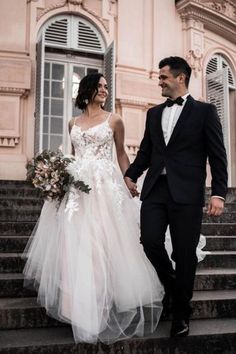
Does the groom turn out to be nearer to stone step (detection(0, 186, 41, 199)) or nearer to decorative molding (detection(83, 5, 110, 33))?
stone step (detection(0, 186, 41, 199))

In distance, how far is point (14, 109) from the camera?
8.13 m

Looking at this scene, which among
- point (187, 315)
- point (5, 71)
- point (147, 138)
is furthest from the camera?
point (5, 71)

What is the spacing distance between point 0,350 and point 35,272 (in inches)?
30.7

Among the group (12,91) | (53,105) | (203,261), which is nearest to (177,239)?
(203,261)

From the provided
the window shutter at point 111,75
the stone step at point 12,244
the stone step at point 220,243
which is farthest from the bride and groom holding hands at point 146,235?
the window shutter at point 111,75

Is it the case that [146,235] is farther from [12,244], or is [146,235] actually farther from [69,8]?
Result: [69,8]

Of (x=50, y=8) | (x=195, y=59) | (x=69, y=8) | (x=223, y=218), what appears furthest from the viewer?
(x=195, y=59)

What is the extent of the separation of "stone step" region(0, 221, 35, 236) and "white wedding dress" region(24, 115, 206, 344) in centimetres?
121

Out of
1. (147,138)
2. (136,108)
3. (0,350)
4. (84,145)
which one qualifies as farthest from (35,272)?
(136,108)

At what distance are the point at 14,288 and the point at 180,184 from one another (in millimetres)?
1602

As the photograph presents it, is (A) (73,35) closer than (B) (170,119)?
No

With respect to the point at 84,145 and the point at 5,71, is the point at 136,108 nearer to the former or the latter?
the point at 5,71

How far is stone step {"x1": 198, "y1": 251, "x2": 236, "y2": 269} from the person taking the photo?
4.40 m

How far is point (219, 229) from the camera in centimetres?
543
